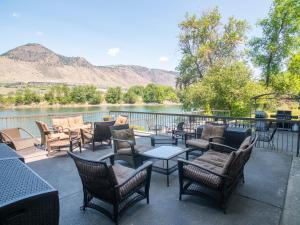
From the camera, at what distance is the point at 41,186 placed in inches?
41.3

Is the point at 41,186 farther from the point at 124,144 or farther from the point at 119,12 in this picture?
the point at 119,12

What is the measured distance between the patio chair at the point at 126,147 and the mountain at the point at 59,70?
32830 mm

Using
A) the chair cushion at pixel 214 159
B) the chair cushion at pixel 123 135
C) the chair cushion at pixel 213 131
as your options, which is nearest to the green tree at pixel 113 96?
the chair cushion at pixel 123 135

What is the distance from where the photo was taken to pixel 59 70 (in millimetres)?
62188

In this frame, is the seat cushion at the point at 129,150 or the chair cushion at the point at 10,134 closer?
the seat cushion at the point at 129,150

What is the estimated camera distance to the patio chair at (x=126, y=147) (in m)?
3.74

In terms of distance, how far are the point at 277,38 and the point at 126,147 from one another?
16.2 metres

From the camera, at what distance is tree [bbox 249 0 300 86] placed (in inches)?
547

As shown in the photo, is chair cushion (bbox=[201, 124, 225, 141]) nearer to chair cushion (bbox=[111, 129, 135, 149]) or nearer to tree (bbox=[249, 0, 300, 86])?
chair cushion (bbox=[111, 129, 135, 149])

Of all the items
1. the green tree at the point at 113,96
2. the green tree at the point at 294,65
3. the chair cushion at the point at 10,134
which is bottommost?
the chair cushion at the point at 10,134

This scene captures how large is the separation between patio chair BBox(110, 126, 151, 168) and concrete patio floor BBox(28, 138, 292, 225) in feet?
1.63

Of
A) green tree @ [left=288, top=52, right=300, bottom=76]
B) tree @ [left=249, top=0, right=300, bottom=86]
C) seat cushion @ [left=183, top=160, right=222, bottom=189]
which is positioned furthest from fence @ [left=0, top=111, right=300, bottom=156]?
tree @ [left=249, top=0, right=300, bottom=86]

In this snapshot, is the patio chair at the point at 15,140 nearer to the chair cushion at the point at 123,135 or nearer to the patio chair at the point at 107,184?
the chair cushion at the point at 123,135

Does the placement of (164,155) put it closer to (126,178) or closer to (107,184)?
(126,178)
